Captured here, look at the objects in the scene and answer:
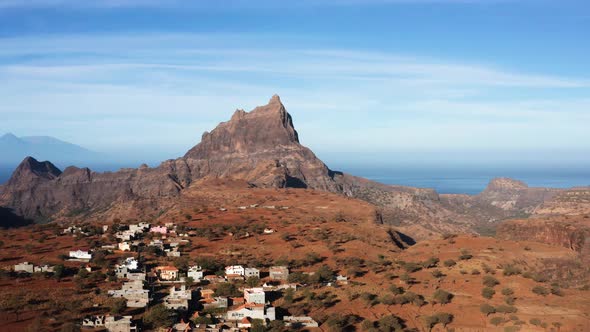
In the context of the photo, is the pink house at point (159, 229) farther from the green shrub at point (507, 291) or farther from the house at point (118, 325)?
the green shrub at point (507, 291)

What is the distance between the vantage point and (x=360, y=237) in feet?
285

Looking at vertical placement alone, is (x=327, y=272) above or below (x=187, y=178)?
below

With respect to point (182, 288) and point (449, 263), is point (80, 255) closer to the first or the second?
point (182, 288)

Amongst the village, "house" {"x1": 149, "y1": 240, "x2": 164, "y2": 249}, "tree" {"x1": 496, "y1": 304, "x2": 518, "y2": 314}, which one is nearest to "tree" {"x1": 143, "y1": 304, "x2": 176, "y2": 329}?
the village

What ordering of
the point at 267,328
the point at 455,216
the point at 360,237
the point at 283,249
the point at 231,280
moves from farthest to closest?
the point at 455,216 < the point at 360,237 < the point at 283,249 < the point at 231,280 < the point at 267,328

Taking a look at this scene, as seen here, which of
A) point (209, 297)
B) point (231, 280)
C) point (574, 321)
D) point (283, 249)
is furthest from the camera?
point (283, 249)

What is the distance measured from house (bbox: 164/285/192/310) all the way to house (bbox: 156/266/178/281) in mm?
6318

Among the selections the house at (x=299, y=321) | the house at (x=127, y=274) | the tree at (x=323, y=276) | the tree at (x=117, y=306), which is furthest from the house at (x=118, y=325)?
the tree at (x=323, y=276)

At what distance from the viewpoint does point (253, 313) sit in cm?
4728

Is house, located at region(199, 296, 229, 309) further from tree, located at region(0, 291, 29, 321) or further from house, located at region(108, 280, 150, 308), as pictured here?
tree, located at region(0, 291, 29, 321)

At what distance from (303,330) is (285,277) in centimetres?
1531

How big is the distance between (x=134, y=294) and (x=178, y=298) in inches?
146

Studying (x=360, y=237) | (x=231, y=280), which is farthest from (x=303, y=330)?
(x=360, y=237)

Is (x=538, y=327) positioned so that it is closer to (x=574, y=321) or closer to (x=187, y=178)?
(x=574, y=321)
